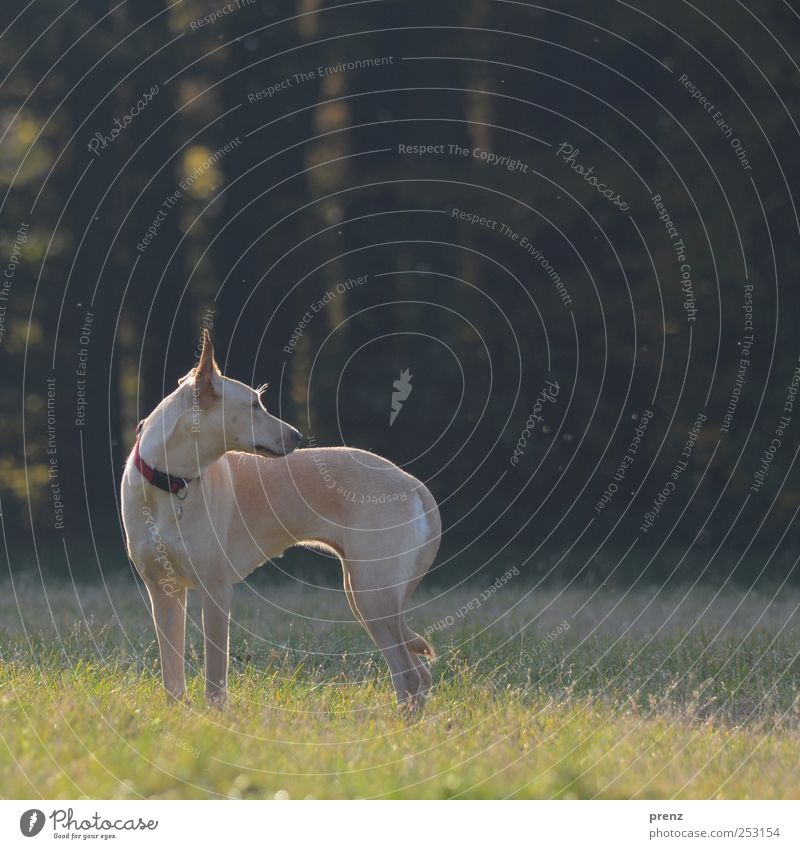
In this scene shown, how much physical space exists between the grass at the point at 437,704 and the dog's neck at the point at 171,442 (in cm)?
157

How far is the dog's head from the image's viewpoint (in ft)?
30.1

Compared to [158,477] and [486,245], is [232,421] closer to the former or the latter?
[158,477]

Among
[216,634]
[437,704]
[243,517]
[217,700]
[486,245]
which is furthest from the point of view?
[486,245]

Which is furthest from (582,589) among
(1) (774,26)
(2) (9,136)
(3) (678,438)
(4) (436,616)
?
(2) (9,136)

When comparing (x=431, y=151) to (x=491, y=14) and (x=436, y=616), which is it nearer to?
(x=491, y=14)

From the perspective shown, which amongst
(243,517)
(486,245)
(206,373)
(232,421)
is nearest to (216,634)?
(243,517)

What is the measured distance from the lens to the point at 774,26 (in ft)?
61.7

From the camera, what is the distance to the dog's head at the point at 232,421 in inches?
361

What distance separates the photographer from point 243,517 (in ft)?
33.3

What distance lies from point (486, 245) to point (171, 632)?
1188 cm

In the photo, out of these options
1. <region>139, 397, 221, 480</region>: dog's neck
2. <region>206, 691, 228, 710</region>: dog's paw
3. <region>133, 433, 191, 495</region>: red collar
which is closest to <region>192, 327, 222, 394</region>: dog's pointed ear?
<region>139, 397, 221, 480</region>: dog's neck

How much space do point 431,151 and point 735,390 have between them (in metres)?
5.70

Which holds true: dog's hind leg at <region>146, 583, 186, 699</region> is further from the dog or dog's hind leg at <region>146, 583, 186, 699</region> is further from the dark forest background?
the dark forest background

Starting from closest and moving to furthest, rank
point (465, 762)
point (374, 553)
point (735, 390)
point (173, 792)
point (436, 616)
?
point (173, 792), point (465, 762), point (374, 553), point (436, 616), point (735, 390)
